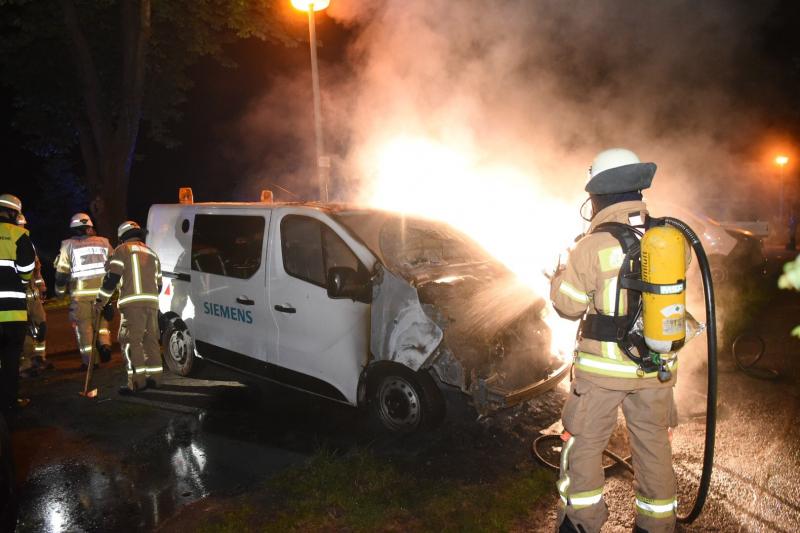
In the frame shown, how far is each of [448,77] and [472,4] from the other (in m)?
1.18

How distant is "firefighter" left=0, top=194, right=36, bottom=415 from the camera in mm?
4984

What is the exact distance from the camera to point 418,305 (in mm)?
3906

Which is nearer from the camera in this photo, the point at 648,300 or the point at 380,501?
the point at 648,300

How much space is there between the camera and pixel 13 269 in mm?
5090

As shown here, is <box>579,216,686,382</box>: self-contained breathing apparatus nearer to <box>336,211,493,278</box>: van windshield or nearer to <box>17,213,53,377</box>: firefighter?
<box>336,211,493,278</box>: van windshield

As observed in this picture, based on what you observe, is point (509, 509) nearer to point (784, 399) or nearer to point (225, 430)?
point (225, 430)

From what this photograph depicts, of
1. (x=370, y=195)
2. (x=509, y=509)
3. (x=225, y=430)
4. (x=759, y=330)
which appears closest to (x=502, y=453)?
(x=509, y=509)

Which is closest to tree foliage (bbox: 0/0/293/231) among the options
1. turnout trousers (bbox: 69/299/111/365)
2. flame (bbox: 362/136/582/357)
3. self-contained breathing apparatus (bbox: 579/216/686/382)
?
flame (bbox: 362/136/582/357)

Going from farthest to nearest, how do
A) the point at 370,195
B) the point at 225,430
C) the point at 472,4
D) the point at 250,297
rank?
the point at 370,195, the point at 472,4, the point at 250,297, the point at 225,430

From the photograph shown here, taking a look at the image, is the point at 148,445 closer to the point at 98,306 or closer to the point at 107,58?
the point at 98,306

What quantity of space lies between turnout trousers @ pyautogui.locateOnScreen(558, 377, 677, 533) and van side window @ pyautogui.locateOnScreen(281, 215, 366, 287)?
214 centimetres

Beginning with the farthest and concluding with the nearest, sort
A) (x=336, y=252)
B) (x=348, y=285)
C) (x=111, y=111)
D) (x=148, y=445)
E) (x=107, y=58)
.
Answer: (x=107, y=58) → (x=111, y=111) → (x=336, y=252) → (x=148, y=445) → (x=348, y=285)

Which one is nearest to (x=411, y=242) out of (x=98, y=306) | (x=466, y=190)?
(x=98, y=306)

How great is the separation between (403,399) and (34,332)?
4962 millimetres
